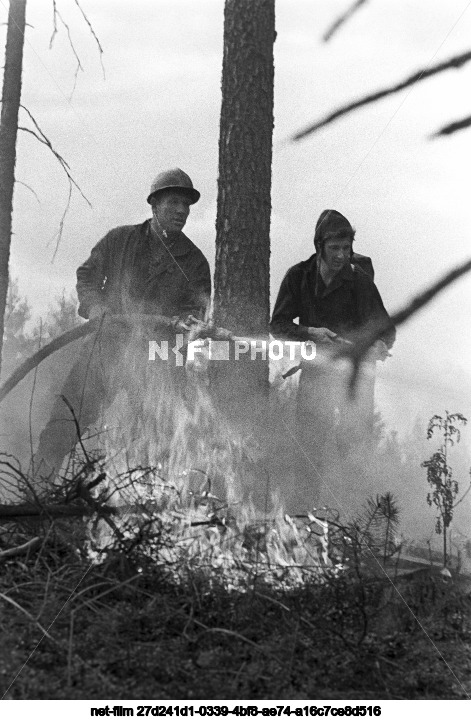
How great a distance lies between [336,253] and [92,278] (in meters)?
1.50

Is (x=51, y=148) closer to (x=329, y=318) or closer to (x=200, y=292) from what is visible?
(x=200, y=292)

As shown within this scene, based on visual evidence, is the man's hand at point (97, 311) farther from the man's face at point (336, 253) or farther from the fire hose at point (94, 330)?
the man's face at point (336, 253)

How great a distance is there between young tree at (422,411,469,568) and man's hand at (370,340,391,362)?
18.7 inches

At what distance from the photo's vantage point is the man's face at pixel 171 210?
5301 millimetres

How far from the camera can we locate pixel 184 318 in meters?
5.24

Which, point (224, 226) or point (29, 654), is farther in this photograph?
point (224, 226)

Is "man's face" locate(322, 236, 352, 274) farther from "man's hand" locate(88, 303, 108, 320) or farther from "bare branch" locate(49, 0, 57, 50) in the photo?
"bare branch" locate(49, 0, 57, 50)

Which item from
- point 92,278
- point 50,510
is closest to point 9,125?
point 92,278

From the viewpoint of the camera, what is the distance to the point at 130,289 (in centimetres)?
529

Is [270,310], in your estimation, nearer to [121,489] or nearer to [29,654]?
[121,489]

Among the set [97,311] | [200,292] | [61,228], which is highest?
[61,228]

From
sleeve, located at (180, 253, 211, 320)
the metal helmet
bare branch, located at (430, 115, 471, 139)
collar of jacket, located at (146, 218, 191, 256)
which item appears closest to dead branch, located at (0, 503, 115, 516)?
sleeve, located at (180, 253, 211, 320)
